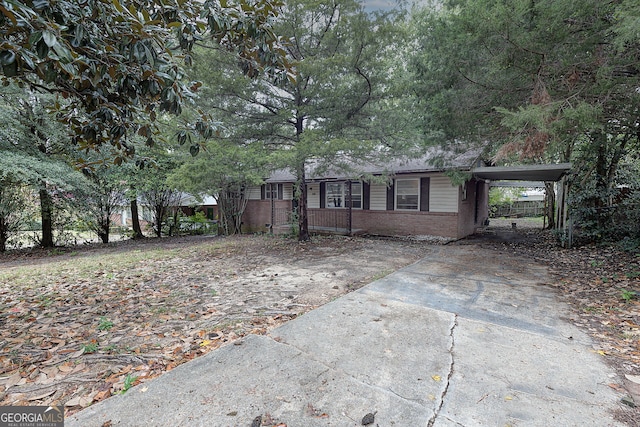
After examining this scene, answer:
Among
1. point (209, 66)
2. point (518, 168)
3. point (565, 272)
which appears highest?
point (209, 66)

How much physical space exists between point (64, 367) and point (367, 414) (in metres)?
2.65

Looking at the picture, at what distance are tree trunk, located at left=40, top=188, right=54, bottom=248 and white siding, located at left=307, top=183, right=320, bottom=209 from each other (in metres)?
10.1

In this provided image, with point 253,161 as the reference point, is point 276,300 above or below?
below

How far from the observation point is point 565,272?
20.1 ft

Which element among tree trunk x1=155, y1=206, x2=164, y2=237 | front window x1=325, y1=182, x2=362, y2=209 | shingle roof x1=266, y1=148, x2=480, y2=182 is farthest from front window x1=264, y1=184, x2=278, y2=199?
shingle roof x1=266, y1=148, x2=480, y2=182

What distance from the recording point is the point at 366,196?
12.8m

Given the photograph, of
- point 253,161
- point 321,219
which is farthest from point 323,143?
point 321,219

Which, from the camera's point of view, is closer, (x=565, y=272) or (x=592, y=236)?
(x=565, y=272)

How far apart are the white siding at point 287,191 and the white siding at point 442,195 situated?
7.06 metres

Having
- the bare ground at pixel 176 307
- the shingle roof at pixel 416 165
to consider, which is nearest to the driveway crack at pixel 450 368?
the bare ground at pixel 176 307

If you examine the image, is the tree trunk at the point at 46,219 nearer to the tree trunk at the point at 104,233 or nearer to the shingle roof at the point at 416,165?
the tree trunk at the point at 104,233

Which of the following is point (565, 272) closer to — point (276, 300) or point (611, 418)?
point (611, 418)

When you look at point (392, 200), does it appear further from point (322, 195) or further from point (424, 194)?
point (322, 195)

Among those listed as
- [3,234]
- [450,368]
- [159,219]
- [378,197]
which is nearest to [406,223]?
[378,197]
